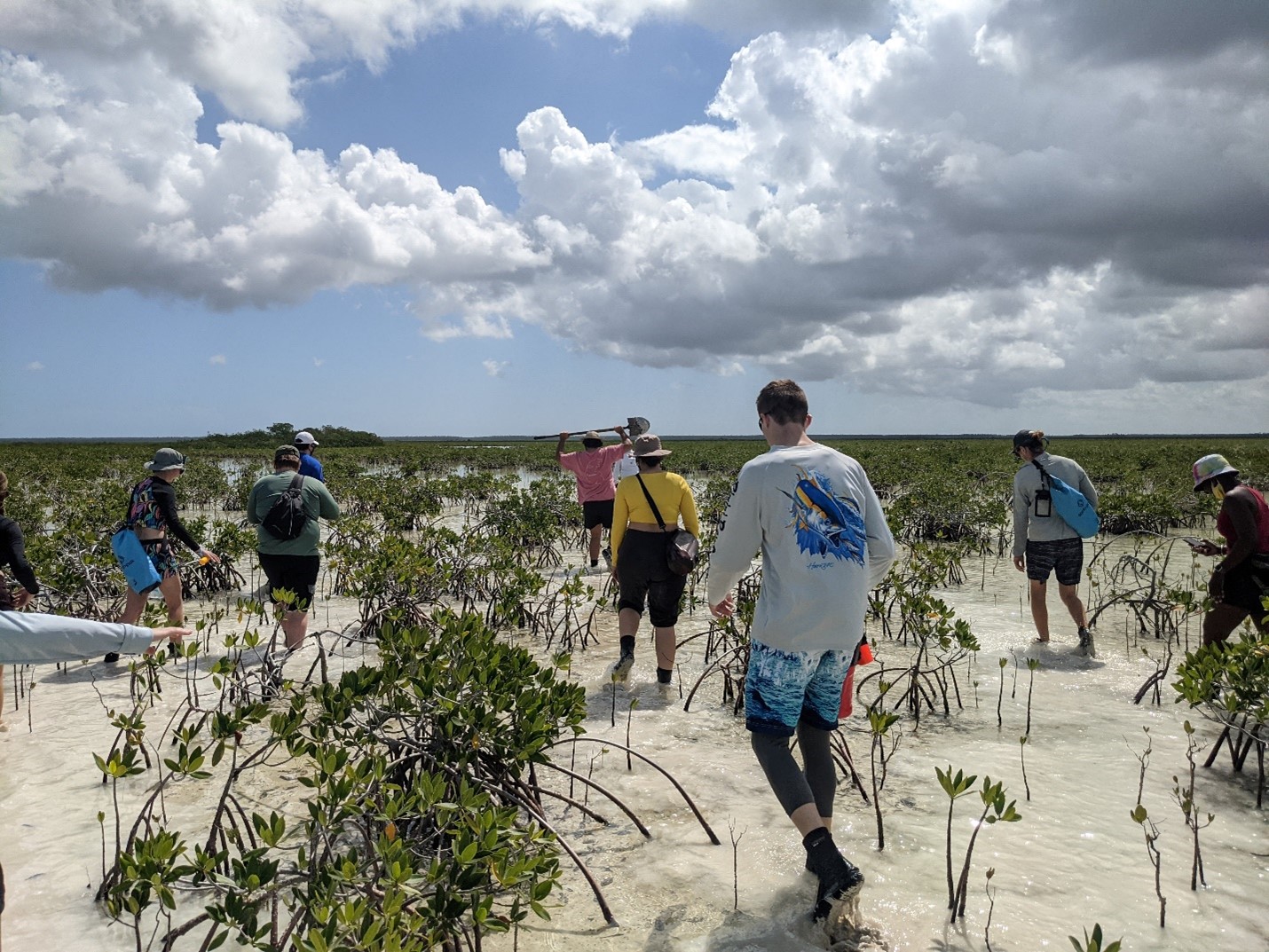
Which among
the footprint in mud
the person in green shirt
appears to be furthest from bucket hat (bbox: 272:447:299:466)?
the footprint in mud

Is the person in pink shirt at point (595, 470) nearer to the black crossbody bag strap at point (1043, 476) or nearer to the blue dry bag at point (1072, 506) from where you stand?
the black crossbody bag strap at point (1043, 476)

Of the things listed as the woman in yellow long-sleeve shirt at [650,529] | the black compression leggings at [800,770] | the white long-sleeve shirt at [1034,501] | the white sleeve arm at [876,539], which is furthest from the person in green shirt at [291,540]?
the white long-sleeve shirt at [1034,501]

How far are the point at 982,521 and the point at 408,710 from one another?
921 cm

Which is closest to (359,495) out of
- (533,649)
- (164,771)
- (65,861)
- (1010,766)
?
(533,649)

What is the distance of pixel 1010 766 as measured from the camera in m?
3.70

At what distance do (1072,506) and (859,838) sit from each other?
3148mm

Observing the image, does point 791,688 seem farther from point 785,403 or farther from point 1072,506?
point 1072,506

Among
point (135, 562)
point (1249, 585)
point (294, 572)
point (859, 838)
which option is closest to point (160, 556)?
point (135, 562)

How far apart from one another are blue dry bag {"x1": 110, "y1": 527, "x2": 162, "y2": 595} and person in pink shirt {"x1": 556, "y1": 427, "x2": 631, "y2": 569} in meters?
3.45

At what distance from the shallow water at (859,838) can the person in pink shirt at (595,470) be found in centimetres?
312

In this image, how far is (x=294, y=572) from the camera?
16.9ft

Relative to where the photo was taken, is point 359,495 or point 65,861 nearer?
point 65,861

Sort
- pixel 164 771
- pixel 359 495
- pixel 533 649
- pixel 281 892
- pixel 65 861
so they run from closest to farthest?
pixel 281 892 < pixel 65 861 < pixel 164 771 < pixel 533 649 < pixel 359 495

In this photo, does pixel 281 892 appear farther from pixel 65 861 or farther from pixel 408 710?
pixel 65 861
